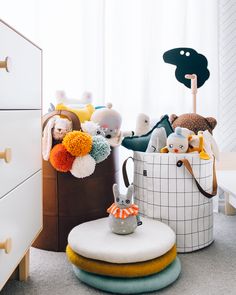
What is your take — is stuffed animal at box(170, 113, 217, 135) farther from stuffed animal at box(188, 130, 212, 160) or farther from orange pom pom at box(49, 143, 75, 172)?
orange pom pom at box(49, 143, 75, 172)

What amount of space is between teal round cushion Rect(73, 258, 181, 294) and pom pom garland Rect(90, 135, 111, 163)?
44 centimetres

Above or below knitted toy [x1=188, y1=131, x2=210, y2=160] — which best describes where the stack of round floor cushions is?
below

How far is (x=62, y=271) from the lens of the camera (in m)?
1.38

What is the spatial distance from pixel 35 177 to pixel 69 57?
101cm

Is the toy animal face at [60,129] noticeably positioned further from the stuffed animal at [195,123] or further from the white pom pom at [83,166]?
the stuffed animal at [195,123]

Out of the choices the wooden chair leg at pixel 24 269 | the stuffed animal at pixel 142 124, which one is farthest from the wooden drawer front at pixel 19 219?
the stuffed animal at pixel 142 124

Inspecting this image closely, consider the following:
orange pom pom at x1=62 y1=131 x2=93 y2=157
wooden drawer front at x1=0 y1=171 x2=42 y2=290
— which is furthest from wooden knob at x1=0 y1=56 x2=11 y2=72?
orange pom pom at x1=62 y1=131 x2=93 y2=157

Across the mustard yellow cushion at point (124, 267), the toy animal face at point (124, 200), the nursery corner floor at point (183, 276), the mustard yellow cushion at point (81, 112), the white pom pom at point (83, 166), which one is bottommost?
the nursery corner floor at point (183, 276)

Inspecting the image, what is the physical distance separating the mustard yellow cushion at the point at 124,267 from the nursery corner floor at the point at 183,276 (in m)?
0.08

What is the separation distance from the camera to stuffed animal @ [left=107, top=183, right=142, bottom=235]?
133 centimetres

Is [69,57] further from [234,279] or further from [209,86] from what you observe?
[234,279]

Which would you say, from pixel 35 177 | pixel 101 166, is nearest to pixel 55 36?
pixel 101 166

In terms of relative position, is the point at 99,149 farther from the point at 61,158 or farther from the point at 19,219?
the point at 19,219

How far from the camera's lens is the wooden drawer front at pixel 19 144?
3.06 feet
